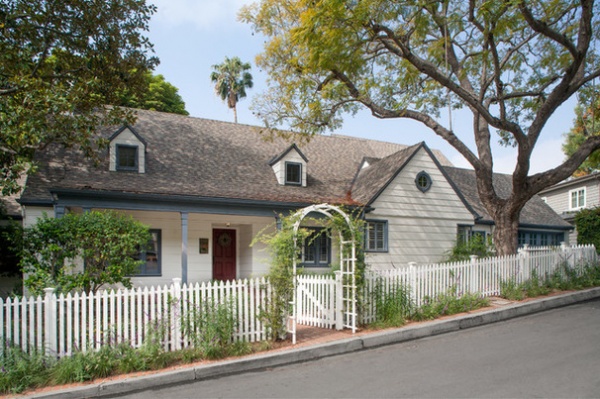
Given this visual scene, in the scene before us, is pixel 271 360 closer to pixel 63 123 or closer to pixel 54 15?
pixel 63 123

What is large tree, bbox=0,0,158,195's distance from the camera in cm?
976

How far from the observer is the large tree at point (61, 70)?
976 centimetres

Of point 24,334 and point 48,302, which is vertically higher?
point 48,302

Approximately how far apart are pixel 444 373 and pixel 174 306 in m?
4.42

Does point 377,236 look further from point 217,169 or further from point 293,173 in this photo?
point 217,169

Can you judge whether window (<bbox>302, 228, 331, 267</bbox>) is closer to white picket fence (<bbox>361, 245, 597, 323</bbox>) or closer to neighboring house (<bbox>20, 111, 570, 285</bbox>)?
neighboring house (<bbox>20, 111, 570, 285</bbox>)

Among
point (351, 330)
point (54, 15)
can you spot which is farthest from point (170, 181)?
point (351, 330)

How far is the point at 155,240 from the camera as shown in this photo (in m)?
15.3

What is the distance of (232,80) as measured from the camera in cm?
4656

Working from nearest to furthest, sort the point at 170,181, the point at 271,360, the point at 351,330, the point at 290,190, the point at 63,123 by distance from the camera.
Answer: the point at 271,360 < the point at 351,330 < the point at 63,123 < the point at 170,181 < the point at 290,190

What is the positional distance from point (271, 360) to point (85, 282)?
341cm

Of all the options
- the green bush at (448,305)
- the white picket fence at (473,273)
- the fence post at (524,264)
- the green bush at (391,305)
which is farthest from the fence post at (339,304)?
A: the fence post at (524,264)

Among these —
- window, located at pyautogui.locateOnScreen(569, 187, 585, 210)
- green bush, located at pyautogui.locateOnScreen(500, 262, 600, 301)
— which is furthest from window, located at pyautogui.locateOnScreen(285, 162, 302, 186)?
window, located at pyautogui.locateOnScreen(569, 187, 585, 210)

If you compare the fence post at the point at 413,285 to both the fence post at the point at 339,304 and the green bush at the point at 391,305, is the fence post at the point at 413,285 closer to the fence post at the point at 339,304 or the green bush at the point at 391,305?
the green bush at the point at 391,305
